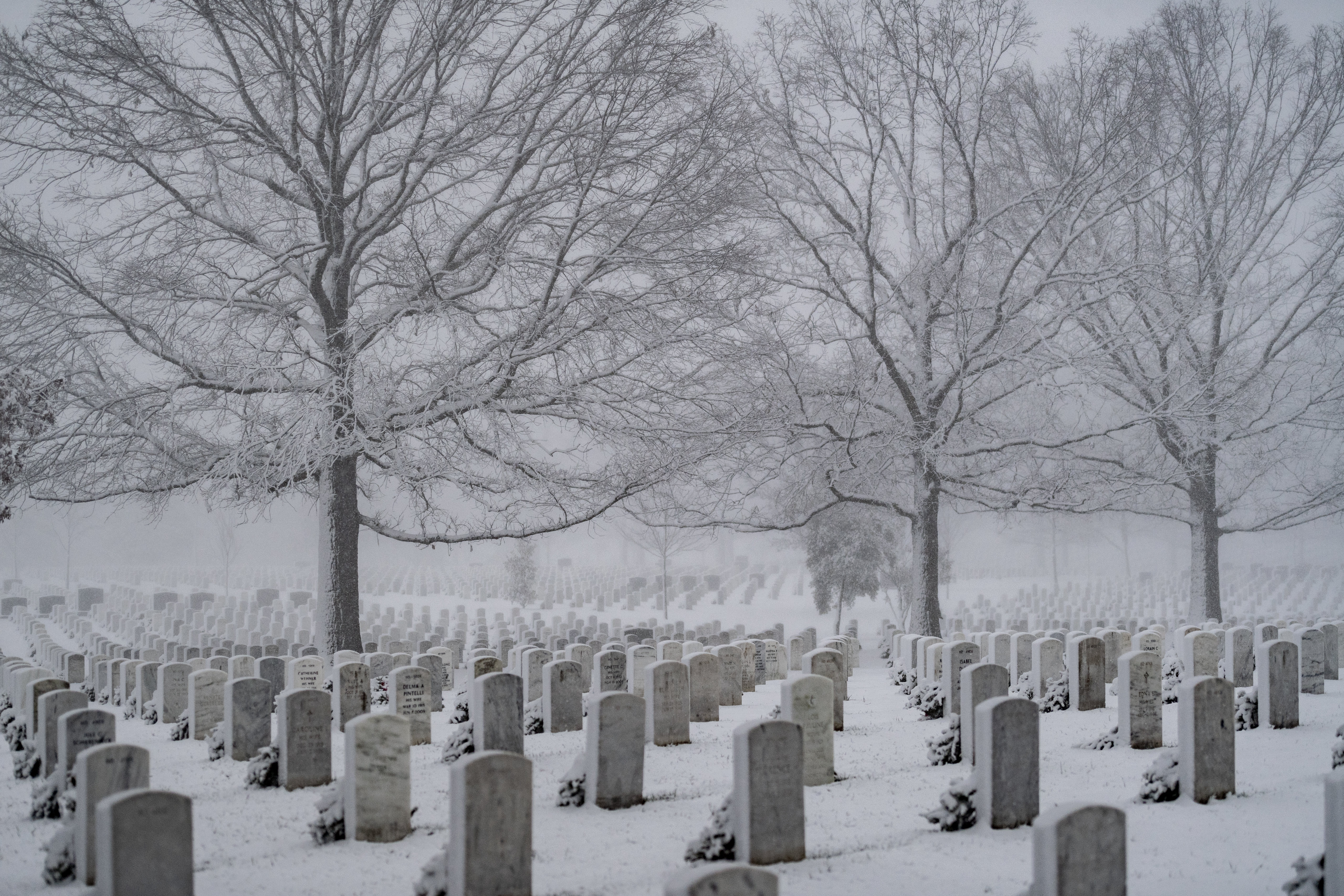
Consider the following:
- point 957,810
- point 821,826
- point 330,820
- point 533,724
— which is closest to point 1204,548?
point 533,724

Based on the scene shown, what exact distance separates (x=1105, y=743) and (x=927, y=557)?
798 cm

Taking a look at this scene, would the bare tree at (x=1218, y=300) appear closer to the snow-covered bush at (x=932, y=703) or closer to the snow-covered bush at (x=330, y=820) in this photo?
the snow-covered bush at (x=932, y=703)

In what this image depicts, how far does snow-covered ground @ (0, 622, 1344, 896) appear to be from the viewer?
5.38m

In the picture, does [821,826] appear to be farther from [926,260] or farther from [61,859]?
[926,260]

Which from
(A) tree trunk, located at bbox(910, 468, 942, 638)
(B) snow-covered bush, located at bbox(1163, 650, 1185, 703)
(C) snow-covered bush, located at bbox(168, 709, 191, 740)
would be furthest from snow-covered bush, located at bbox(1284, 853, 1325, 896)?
(A) tree trunk, located at bbox(910, 468, 942, 638)

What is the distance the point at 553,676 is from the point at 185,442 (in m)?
6.88

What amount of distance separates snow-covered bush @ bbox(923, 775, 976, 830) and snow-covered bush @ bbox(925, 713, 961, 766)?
2138mm

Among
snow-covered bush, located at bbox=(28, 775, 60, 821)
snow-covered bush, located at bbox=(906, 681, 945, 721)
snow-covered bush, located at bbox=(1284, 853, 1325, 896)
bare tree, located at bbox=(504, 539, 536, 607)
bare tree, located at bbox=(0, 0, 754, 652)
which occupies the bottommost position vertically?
bare tree, located at bbox=(504, 539, 536, 607)

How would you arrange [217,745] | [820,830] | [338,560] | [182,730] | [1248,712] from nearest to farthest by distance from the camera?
[820,830], [217,745], [1248,712], [182,730], [338,560]

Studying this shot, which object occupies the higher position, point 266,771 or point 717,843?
point 717,843

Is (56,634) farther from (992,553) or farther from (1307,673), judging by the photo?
(992,553)

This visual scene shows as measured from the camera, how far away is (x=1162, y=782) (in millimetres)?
→ 6922

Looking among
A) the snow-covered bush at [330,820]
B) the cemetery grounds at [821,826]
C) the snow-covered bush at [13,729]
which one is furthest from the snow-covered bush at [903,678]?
the snow-covered bush at [13,729]

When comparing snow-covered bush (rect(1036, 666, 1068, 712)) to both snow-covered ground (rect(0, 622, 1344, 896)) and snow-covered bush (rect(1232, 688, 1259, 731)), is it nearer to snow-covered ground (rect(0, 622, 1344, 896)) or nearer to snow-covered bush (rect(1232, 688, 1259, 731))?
snow-covered ground (rect(0, 622, 1344, 896))
